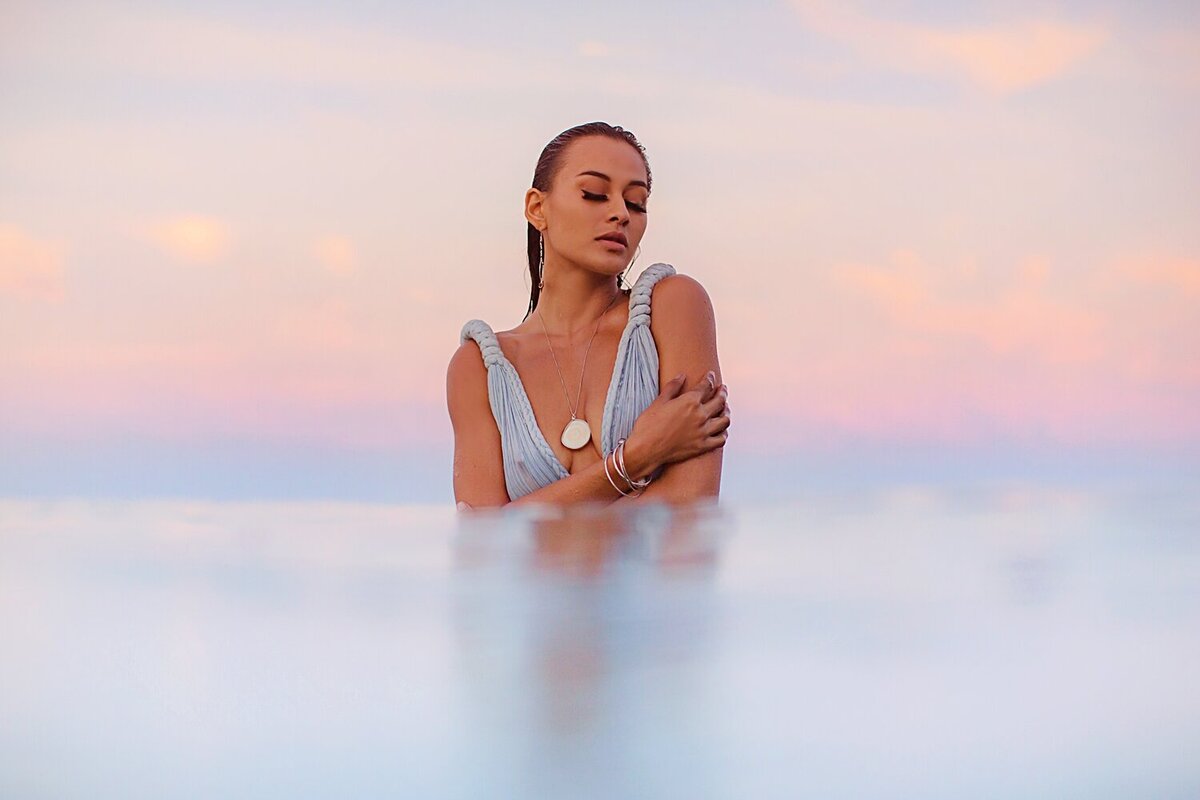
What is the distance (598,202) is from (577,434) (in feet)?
1.12

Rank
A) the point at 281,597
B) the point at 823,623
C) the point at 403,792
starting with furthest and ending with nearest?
the point at 281,597 → the point at 823,623 → the point at 403,792

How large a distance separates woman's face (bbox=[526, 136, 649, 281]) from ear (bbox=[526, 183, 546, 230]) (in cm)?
3

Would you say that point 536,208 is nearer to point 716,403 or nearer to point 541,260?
point 541,260

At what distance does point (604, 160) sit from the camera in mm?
2004

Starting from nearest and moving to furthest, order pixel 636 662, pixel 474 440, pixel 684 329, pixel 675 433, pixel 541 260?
pixel 636 662 < pixel 675 433 < pixel 684 329 < pixel 474 440 < pixel 541 260

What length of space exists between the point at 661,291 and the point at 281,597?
110 centimetres

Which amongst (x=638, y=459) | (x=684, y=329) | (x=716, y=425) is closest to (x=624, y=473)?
(x=638, y=459)

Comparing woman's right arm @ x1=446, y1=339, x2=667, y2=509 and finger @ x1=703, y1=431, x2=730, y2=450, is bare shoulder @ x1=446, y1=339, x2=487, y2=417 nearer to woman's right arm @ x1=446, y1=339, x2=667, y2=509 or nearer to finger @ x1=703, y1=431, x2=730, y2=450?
woman's right arm @ x1=446, y1=339, x2=667, y2=509

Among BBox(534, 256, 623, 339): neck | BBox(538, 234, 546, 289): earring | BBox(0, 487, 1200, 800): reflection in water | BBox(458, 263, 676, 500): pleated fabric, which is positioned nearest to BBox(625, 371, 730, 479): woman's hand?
BBox(458, 263, 676, 500): pleated fabric

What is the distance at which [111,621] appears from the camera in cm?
95

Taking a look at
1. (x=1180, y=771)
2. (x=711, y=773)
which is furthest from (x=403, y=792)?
(x=1180, y=771)

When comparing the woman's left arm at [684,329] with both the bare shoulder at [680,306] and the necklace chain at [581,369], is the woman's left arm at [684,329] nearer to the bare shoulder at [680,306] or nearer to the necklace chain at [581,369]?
the bare shoulder at [680,306]

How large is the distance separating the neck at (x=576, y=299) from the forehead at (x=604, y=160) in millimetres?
152

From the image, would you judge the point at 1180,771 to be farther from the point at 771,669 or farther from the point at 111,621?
the point at 111,621
